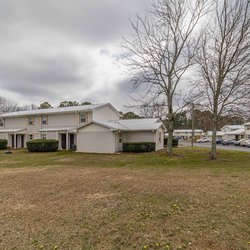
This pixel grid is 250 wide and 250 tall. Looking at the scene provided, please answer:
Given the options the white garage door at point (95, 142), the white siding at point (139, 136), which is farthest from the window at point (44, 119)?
the white siding at point (139, 136)

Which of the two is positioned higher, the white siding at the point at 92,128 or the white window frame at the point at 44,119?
the white window frame at the point at 44,119

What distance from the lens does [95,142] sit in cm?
2333

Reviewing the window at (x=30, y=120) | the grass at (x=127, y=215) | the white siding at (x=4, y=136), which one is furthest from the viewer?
the white siding at (x=4, y=136)

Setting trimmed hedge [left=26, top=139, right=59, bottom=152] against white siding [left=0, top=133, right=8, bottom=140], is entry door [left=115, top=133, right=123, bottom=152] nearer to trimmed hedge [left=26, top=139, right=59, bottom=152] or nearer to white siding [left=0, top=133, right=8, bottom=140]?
trimmed hedge [left=26, top=139, right=59, bottom=152]

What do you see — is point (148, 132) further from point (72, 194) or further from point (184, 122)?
point (184, 122)

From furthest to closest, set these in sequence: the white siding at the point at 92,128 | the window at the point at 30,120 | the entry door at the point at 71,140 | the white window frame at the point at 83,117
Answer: the window at the point at 30,120 → the entry door at the point at 71,140 → the white window frame at the point at 83,117 → the white siding at the point at 92,128

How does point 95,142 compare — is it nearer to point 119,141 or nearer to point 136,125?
point 119,141

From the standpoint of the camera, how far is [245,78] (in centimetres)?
1666

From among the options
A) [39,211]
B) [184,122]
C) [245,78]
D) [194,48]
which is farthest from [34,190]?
[184,122]

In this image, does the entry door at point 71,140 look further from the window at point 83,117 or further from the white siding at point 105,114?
the white siding at point 105,114

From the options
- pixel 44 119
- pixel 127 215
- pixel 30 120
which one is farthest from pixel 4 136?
pixel 127 215

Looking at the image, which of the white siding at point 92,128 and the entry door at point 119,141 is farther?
the entry door at point 119,141

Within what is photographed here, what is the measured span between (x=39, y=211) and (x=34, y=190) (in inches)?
95.5

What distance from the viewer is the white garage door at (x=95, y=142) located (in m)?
22.7
